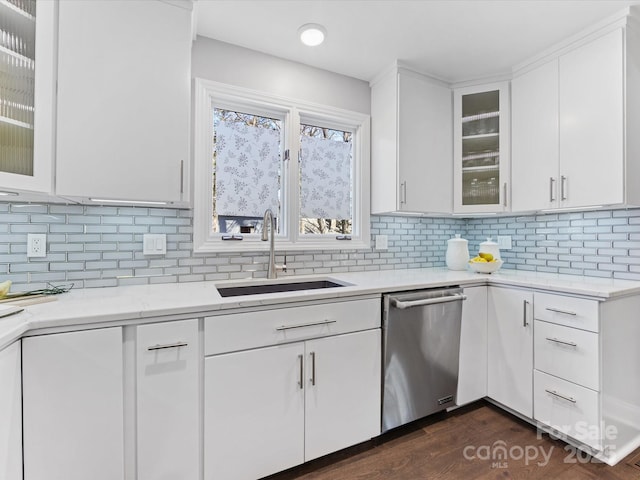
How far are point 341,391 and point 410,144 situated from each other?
1.70 meters

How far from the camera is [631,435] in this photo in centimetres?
169

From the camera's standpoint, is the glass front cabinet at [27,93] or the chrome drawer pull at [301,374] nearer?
the glass front cabinet at [27,93]

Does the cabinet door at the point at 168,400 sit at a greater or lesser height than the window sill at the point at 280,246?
lesser

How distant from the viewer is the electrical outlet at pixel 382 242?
249 cm

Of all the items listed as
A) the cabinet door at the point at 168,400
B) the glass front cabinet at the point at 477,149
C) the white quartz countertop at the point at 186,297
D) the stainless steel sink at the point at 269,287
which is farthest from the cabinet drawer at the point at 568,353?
the cabinet door at the point at 168,400

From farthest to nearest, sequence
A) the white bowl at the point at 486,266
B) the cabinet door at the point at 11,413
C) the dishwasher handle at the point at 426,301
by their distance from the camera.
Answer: the white bowl at the point at 486,266
the dishwasher handle at the point at 426,301
the cabinet door at the point at 11,413

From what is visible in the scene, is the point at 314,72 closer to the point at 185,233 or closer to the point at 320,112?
the point at 320,112

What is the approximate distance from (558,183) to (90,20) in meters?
2.66

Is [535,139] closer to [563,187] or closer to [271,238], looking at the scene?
[563,187]

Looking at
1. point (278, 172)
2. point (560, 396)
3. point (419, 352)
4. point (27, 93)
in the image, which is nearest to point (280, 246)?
point (278, 172)

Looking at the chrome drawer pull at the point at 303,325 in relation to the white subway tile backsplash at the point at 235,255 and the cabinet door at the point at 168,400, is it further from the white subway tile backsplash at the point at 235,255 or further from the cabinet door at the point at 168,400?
the white subway tile backsplash at the point at 235,255

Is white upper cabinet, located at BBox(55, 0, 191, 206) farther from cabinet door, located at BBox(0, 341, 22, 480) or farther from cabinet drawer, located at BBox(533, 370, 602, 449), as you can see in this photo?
cabinet drawer, located at BBox(533, 370, 602, 449)

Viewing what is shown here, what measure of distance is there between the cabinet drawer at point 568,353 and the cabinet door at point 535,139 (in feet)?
2.71

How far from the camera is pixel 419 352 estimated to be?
5.97ft
